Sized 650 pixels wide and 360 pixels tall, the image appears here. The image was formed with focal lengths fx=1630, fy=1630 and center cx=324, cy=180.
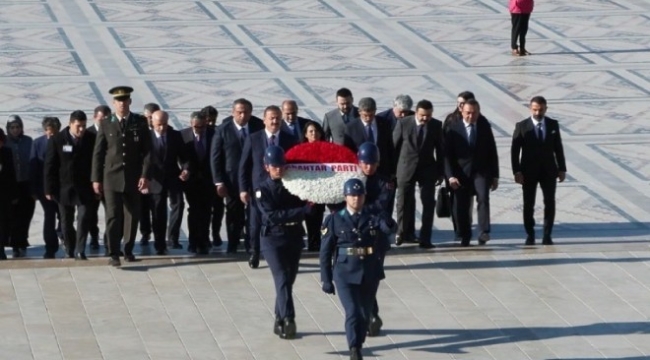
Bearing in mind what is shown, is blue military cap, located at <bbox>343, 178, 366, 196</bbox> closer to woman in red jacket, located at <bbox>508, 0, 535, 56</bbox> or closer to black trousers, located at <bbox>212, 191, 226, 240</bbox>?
black trousers, located at <bbox>212, 191, 226, 240</bbox>

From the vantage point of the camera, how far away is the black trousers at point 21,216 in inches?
563

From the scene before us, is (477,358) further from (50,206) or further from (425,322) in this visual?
(50,206)

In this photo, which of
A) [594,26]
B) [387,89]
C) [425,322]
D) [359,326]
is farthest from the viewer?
[594,26]

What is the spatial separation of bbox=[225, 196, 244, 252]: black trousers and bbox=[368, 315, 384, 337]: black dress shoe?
2742 mm

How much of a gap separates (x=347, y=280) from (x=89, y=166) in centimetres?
369

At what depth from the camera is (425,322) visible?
1202 cm

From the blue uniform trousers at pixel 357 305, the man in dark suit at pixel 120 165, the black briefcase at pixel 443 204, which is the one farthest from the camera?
the black briefcase at pixel 443 204

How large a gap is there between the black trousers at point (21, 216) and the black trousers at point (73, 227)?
20.4 inches

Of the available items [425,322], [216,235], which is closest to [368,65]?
[216,235]

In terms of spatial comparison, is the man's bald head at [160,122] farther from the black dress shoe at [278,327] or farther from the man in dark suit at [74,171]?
the black dress shoe at [278,327]

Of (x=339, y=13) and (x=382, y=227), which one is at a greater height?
(x=382, y=227)

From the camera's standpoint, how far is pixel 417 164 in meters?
14.5

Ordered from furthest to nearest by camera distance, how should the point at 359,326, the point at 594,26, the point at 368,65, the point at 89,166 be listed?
the point at 594,26 → the point at 368,65 → the point at 89,166 → the point at 359,326

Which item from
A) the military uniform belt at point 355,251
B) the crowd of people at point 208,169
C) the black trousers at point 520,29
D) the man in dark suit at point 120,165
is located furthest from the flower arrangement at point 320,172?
the black trousers at point 520,29
